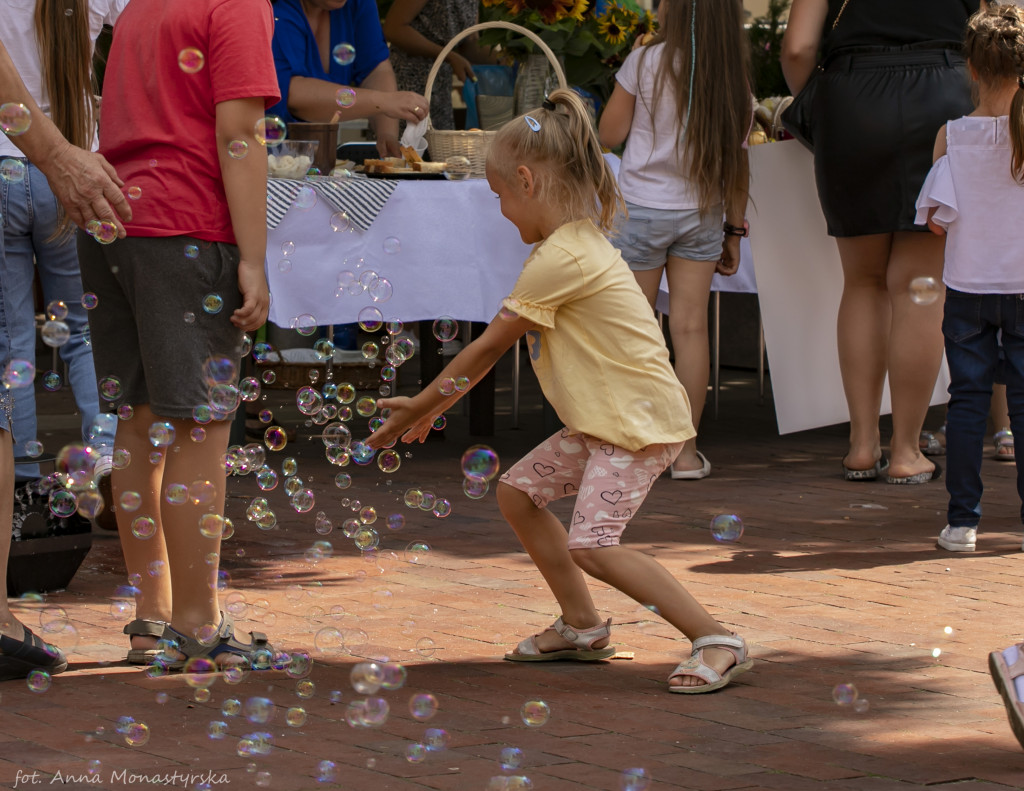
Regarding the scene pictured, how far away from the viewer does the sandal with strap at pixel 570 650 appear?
3.66 meters

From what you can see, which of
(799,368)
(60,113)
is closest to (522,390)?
(799,368)

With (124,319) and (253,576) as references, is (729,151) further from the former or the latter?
(124,319)

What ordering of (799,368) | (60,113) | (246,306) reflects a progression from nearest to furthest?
(246,306) → (60,113) → (799,368)

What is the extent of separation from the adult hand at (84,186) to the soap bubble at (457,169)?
125 inches

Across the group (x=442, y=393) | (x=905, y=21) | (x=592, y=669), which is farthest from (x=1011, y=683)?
(x=905, y=21)

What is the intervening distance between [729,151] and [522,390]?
11.3ft

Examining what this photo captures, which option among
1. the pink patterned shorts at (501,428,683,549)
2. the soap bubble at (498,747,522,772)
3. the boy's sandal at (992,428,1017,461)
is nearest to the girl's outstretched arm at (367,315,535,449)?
the pink patterned shorts at (501,428,683,549)

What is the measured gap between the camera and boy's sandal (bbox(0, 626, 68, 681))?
3346 millimetres

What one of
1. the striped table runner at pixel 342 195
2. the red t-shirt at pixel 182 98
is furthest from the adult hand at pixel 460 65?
the red t-shirt at pixel 182 98

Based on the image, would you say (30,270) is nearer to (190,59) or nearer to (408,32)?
(190,59)

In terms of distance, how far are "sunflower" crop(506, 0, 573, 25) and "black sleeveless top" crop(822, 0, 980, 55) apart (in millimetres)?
1924

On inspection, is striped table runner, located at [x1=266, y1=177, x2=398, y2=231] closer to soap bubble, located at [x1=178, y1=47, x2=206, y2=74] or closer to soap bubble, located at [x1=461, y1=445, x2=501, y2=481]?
soap bubble, located at [x1=461, y1=445, x2=501, y2=481]

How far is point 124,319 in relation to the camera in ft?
11.8

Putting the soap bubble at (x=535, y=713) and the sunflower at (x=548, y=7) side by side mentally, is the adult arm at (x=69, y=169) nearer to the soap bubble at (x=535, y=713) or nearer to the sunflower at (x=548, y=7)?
the soap bubble at (x=535, y=713)
